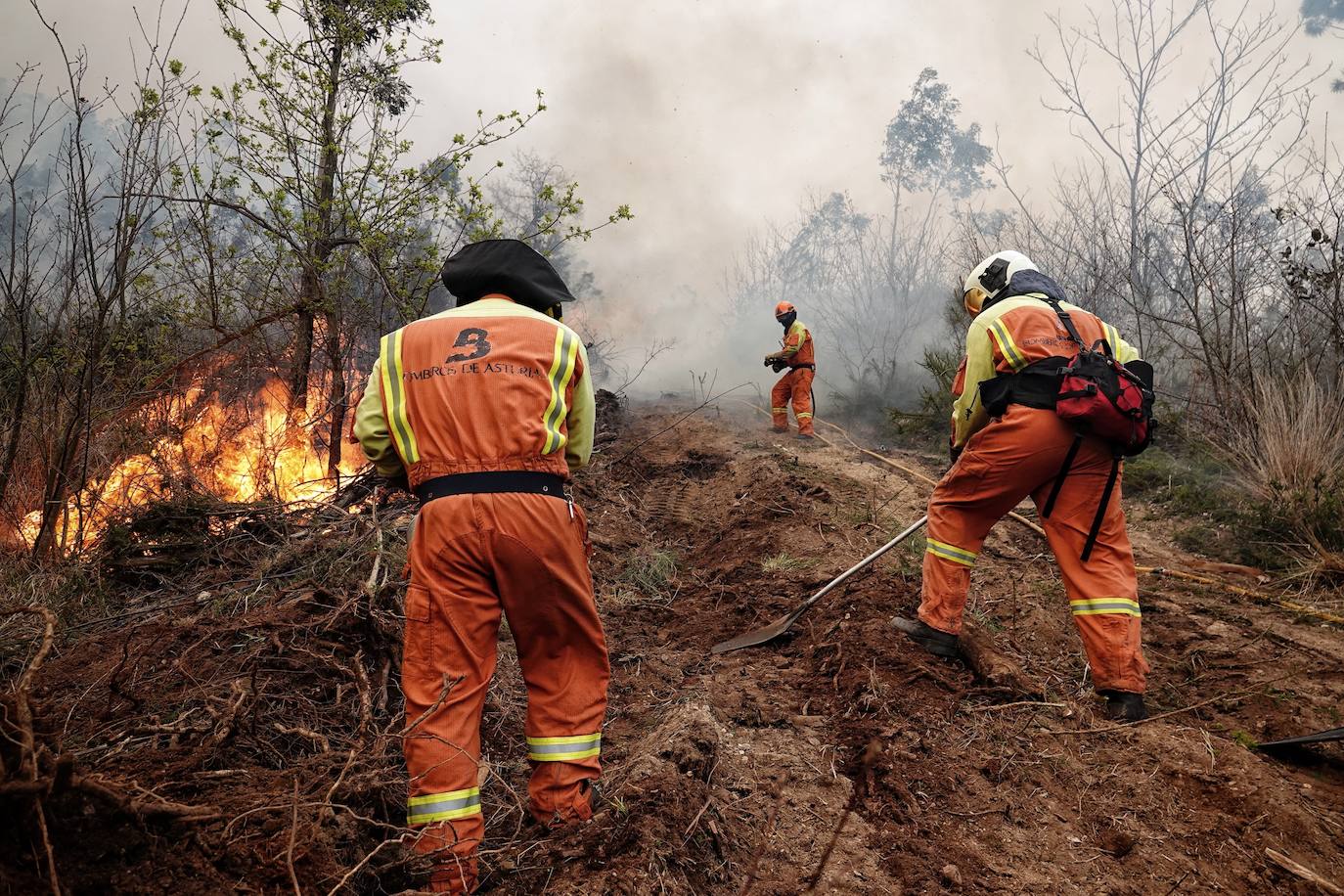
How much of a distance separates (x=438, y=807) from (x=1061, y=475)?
293 centimetres

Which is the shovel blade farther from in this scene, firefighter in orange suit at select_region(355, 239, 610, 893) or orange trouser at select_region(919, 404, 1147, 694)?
firefighter in orange suit at select_region(355, 239, 610, 893)

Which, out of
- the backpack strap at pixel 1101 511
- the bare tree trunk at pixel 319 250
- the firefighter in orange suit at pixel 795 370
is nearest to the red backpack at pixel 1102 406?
the backpack strap at pixel 1101 511

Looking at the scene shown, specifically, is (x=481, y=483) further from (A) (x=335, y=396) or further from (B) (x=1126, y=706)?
(A) (x=335, y=396)

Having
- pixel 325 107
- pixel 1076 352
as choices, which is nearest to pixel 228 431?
pixel 325 107

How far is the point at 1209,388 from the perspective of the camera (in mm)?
7406

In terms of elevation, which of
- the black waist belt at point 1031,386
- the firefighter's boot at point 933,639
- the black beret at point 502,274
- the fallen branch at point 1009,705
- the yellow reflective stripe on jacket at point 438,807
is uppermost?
the black beret at point 502,274

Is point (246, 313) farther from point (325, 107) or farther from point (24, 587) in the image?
point (24, 587)

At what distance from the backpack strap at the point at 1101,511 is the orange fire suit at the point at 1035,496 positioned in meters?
0.03

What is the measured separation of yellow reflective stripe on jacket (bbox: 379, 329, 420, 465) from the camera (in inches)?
93.6

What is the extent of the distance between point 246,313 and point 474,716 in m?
5.57

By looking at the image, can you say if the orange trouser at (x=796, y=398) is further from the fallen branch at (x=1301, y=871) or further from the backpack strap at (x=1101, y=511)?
the fallen branch at (x=1301, y=871)

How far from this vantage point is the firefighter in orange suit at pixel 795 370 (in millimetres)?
10648

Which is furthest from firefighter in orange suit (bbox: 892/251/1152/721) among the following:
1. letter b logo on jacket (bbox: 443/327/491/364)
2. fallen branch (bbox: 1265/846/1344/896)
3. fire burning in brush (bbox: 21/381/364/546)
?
fire burning in brush (bbox: 21/381/364/546)

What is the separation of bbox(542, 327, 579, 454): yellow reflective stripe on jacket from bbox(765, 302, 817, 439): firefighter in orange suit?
26.9ft
